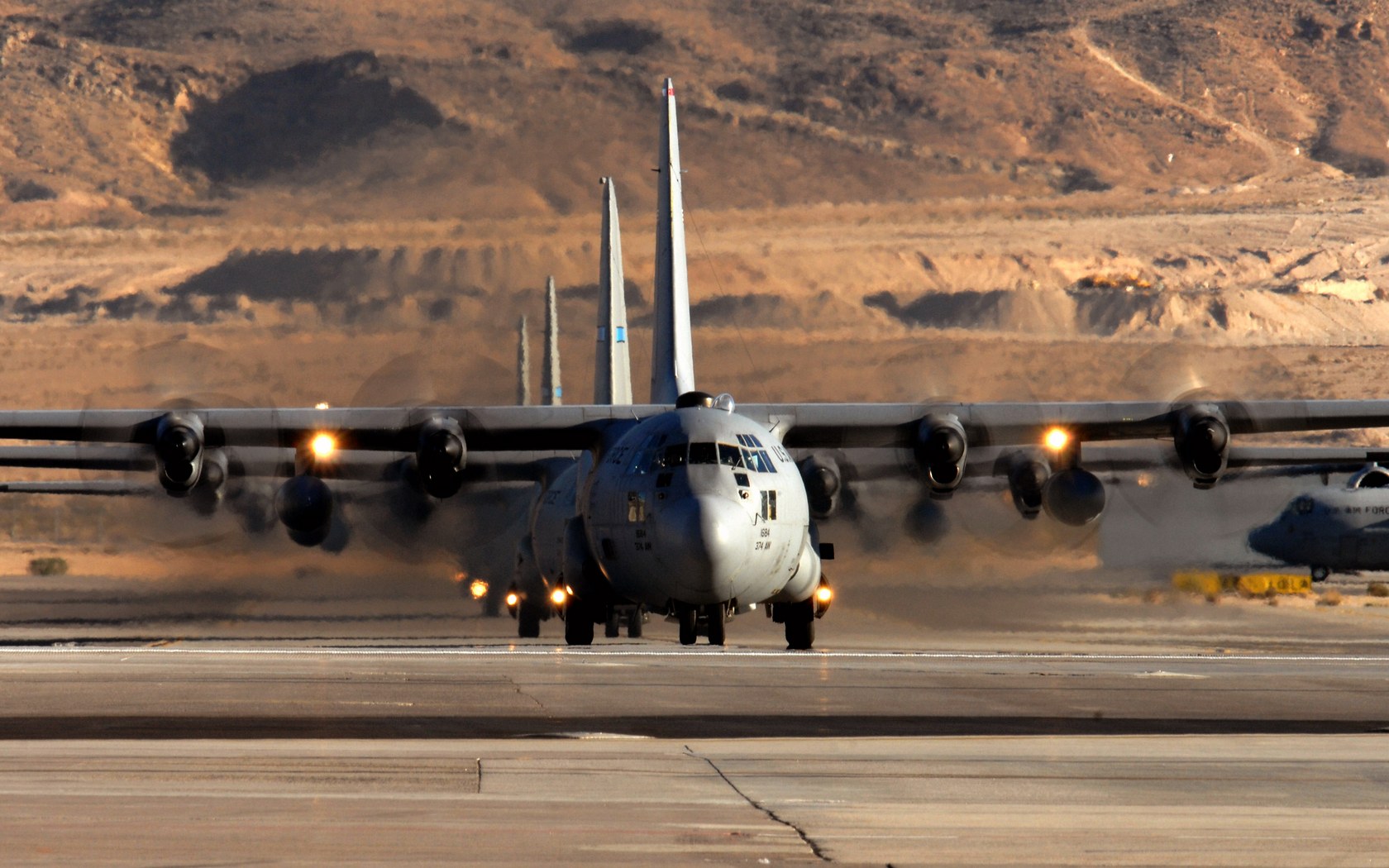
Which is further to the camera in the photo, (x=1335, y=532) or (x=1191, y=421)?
(x=1335, y=532)

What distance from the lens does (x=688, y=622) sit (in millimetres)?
28422

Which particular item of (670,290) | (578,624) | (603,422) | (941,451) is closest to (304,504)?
(578,624)

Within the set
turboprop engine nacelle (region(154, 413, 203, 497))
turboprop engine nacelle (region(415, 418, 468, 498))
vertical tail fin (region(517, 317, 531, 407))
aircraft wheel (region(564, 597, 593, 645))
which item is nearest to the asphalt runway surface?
aircraft wheel (region(564, 597, 593, 645))

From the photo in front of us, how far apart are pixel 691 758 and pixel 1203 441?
21571mm

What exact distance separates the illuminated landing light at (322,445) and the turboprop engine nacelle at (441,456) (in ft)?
7.39

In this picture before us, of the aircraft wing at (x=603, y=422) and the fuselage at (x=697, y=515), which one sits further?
the aircraft wing at (x=603, y=422)

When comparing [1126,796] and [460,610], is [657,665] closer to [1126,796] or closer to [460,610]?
[1126,796]

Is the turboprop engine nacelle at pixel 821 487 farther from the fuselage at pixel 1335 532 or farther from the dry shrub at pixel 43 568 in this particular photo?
the dry shrub at pixel 43 568

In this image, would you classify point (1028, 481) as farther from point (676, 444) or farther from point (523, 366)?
point (523, 366)

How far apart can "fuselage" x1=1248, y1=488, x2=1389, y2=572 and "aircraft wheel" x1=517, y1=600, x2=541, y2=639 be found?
29.1 meters

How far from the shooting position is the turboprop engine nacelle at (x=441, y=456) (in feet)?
106

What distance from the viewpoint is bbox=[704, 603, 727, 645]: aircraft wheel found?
92.1 ft

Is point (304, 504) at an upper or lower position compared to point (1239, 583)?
upper

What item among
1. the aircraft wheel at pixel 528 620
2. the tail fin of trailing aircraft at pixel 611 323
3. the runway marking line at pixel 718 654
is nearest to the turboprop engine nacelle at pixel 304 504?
the runway marking line at pixel 718 654
